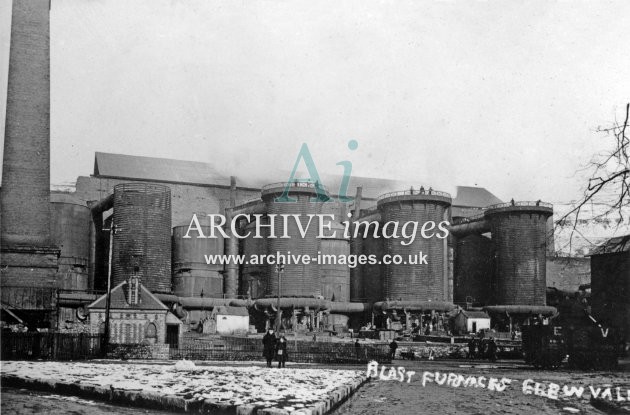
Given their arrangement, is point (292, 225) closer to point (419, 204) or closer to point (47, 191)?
point (419, 204)

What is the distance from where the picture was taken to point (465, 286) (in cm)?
7019

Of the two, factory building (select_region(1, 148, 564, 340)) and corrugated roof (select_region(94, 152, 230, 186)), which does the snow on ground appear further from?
corrugated roof (select_region(94, 152, 230, 186))

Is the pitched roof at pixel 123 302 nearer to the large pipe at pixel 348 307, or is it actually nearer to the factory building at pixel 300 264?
the factory building at pixel 300 264

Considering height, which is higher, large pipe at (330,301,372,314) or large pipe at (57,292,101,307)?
large pipe at (57,292,101,307)

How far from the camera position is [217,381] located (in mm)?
15852

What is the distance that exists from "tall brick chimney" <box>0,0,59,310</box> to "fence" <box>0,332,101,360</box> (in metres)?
11.3

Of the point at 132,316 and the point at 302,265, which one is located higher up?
the point at 302,265

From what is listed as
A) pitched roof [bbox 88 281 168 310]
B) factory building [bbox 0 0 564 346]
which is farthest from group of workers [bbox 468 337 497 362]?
factory building [bbox 0 0 564 346]

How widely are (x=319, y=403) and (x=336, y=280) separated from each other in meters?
53.6

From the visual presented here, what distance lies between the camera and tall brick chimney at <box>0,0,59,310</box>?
36.5m

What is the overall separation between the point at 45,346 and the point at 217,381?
1282 cm

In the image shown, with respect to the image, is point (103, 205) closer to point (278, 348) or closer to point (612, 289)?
point (278, 348)

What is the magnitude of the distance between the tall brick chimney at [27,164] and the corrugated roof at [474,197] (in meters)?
61.0

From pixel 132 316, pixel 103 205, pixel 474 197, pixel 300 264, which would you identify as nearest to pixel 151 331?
pixel 132 316
